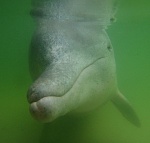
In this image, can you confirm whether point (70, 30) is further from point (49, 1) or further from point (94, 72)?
point (49, 1)

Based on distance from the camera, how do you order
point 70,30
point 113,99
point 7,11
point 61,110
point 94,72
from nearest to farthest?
1. point 61,110
2. point 94,72
3. point 70,30
4. point 113,99
5. point 7,11

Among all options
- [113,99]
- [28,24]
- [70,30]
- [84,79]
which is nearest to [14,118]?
[113,99]

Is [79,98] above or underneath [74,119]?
above

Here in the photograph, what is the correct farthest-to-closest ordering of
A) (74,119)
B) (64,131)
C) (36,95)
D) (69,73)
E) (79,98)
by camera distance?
(64,131)
(74,119)
(79,98)
(69,73)
(36,95)

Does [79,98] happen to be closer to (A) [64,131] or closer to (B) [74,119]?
(B) [74,119]

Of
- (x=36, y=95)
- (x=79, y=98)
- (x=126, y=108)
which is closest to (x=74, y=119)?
(x=126, y=108)

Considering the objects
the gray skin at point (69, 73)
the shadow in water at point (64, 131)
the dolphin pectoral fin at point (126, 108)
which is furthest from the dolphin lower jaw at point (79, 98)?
the shadow in water at point (64, 131)

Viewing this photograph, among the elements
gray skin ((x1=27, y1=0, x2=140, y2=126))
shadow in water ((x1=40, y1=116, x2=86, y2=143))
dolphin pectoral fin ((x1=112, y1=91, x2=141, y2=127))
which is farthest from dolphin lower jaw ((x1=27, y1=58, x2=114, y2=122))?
shadow in water ((x1=40, y1=116, x2=86, y2=143))
